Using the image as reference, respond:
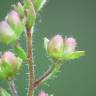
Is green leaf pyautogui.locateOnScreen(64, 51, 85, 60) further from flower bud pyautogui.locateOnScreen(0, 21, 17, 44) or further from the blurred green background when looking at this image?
the blurred green background

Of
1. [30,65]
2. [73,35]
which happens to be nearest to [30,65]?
[30,65]

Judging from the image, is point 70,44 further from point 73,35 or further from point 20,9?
point 73,35

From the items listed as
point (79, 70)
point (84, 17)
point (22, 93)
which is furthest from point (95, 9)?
point (22, 93)

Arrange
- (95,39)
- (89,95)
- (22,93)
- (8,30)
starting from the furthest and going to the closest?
1. (95,39)
2. (89,95)
3. (22,93)
4. (8,30)

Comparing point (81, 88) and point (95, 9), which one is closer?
point (81, 88)

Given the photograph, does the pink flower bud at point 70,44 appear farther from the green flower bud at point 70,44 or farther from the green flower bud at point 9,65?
the green flower bud at point 9,65

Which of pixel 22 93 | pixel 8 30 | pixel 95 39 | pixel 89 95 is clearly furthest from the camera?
pixel 95 39

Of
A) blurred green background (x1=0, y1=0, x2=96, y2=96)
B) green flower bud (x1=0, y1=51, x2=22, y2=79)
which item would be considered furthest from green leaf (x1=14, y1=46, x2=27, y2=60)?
blurred green background (x1=0, y1=0, x2=96, y2=96)

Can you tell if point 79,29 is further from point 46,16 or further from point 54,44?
point 54,44
